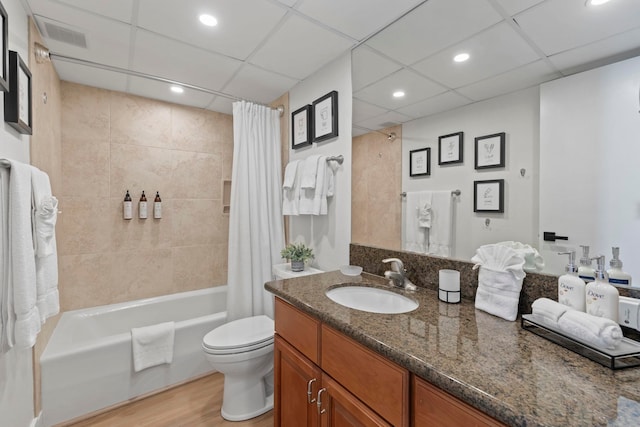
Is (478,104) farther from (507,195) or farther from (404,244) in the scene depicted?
(404,244)

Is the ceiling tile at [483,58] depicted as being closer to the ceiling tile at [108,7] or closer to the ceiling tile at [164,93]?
the ceiling tile at [108,7]

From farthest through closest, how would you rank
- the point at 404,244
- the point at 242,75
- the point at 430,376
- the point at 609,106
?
the point at 242,75 → the point at 404,244 → the point at 609,106 → the point at 430,376

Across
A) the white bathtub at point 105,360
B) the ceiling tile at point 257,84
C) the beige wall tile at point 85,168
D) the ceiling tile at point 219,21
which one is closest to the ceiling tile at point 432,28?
the ceiling tile at point 219,21

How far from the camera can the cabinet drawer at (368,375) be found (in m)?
0.77

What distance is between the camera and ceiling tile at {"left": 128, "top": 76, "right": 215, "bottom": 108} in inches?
90.5

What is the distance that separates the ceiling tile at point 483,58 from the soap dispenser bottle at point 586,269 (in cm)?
70

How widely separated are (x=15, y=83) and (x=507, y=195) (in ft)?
6.99

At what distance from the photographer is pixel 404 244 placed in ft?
4.81

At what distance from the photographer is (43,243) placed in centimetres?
123

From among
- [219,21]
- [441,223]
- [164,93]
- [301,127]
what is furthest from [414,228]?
[164,93]

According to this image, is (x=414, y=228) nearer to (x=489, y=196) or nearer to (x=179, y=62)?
(x=489, y=196)

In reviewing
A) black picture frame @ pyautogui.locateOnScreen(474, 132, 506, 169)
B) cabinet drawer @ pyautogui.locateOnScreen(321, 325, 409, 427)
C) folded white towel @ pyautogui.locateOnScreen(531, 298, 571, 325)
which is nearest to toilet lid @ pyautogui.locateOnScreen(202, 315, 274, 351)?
cabinet drawer @ pyautogui.locateOnScreen(321, 325, 409, 427)

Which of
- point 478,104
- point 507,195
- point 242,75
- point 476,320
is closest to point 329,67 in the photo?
point 242,75

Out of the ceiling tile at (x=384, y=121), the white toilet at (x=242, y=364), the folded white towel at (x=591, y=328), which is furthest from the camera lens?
the white toilet at (x=242, y=364)
